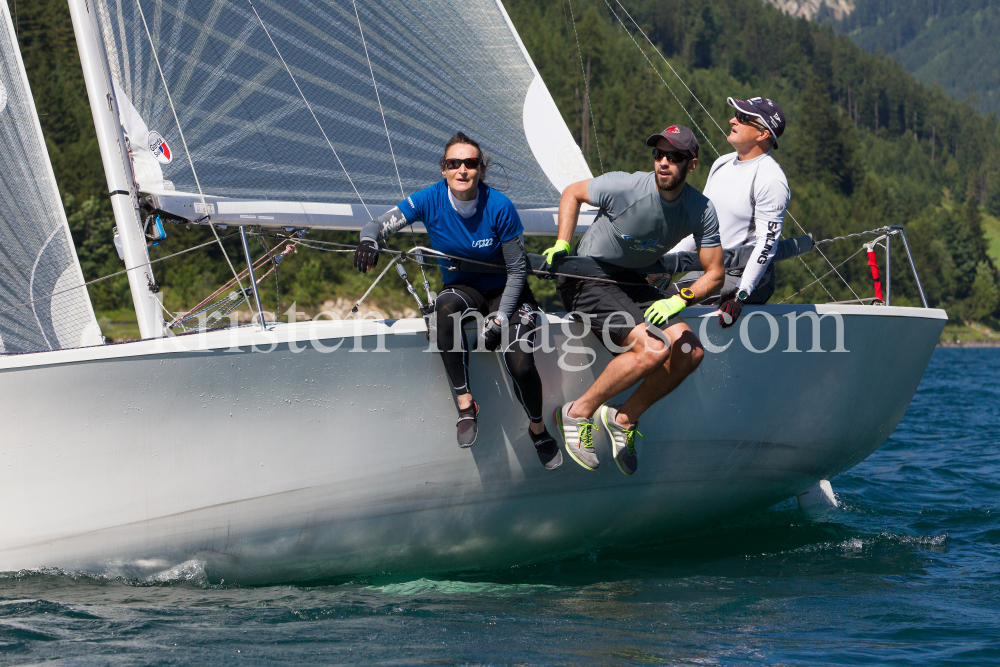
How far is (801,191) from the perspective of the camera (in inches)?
2552

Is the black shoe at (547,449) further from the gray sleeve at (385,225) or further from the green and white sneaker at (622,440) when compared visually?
the gray sleeve at (385,225)

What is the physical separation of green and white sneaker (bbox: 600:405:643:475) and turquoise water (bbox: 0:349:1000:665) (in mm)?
570

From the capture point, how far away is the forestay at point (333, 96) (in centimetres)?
485

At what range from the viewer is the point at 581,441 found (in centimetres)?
403

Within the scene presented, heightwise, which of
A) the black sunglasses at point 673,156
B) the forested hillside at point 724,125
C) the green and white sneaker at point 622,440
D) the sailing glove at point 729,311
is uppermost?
the forested hillside at point 724,125

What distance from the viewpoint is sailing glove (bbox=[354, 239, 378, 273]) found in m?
3.57

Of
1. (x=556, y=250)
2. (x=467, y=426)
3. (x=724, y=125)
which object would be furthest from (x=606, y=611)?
(x=724, y=125)

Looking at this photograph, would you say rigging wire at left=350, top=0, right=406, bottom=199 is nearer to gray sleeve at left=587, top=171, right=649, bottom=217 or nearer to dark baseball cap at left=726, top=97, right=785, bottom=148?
gray sleeve at left=587, top=171, right=649, bottom=217

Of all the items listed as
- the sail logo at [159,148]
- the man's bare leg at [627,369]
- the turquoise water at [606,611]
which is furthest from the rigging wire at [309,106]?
the turquoise water at [606,611]

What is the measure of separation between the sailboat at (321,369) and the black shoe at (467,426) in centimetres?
16

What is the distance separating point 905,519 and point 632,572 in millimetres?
2134

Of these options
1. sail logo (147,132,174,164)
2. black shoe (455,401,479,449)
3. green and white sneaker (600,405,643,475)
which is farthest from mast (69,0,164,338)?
green and white sneaker (600,405,643,475)

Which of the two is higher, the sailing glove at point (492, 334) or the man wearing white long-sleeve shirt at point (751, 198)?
the man wearing white long-sleeve shirt at point (751, 198)

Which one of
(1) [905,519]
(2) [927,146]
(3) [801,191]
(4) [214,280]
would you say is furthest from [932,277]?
(1) [905,519]
